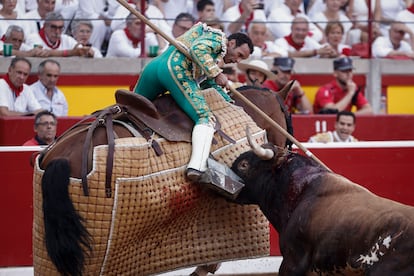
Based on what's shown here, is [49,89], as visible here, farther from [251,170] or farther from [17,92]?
[251,170]

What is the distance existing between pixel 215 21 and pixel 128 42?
86cm

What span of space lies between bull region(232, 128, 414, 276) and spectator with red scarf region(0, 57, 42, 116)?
316 centimetres

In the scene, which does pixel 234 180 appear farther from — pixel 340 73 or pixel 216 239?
pixel 340 73

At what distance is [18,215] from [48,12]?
241 centimetres

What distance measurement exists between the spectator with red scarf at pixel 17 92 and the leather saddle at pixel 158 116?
281 cm

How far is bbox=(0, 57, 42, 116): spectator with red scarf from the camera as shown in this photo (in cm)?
885

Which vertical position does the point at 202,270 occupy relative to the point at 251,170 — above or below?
below

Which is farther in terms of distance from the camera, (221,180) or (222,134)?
(222,134)

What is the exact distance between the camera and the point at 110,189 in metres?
5.88

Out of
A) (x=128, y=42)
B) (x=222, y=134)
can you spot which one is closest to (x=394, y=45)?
(x=128, y=42)

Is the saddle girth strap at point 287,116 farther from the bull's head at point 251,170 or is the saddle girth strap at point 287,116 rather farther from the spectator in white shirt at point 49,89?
the spectator in white shirt at point 49,89

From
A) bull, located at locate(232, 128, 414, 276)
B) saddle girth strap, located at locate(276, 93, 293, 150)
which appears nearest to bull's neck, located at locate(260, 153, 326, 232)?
bull, located at locate(232, 128, 414, 276)

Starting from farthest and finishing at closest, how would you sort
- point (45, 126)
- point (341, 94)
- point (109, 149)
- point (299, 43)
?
point (299, 43) < point (341, 94) < point (45, 126) < point (109, 149)

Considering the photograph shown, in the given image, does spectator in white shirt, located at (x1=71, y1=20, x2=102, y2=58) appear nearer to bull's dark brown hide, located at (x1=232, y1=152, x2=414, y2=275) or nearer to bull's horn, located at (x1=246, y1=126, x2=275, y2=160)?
bull's dark brown hide, located at (x1=232, y1=152, x2=414, y2=275)
